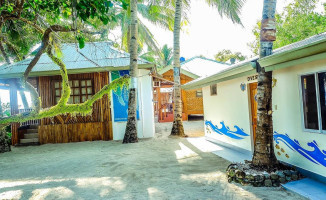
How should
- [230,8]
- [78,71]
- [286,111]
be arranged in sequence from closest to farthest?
[286,111]
[230,8]
[78,71]

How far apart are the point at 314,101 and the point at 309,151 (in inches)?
38.0

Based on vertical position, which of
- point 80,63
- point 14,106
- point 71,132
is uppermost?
point 80,63

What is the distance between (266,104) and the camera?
14.7 feet

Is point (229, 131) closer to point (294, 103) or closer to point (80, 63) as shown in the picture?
point (294, 103)

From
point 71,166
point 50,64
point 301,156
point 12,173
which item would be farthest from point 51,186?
point 50,64

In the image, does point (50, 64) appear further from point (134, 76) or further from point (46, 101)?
point (134, 76)

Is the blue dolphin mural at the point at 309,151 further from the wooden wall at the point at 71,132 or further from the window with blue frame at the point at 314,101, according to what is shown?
the wooden wall at the point at 71,132

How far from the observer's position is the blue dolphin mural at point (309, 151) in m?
4.08

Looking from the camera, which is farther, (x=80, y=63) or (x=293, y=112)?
(x=80, y=63)

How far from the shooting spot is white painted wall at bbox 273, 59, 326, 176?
13.7 feet

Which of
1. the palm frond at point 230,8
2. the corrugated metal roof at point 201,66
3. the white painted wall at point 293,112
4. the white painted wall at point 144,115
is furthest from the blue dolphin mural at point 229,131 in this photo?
the corrugated metal roof at point 201,66

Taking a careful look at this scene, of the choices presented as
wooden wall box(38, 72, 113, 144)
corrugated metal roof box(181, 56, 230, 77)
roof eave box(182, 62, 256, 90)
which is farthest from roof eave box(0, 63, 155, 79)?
corrugated metal roof box(181, 56, 230, 77)

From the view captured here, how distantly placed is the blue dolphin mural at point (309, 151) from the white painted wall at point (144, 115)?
6.41m

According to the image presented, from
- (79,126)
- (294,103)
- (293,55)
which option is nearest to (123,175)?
(294,103)
